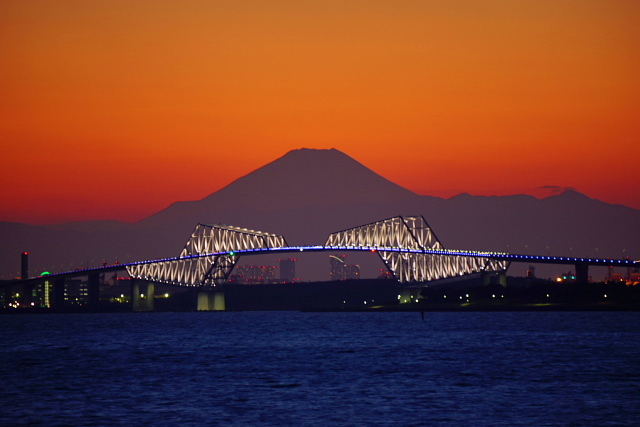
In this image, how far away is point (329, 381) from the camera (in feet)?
195

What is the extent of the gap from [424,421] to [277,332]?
8119cm

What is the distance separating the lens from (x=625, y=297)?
177250mm

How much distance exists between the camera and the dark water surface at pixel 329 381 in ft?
146

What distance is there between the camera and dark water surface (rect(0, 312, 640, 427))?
146 ft

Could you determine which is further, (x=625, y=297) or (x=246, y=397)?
(x=625, y=297)

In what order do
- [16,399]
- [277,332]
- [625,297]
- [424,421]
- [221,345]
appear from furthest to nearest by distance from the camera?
[625,297]
[277,332]
[221,345]
[16,399]
[424,421]

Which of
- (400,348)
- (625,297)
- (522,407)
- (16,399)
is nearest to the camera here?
(522,407)

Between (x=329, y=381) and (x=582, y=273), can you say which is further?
(x=582, y=273)

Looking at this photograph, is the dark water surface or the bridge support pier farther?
the bridge support pier

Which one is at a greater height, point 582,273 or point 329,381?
point 582,273

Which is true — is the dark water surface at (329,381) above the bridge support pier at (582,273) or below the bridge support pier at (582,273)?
below


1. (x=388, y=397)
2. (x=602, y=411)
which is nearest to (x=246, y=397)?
(x=388, y=397)

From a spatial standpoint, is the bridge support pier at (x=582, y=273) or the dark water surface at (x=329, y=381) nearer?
the dark water surface at (x=329, y=381)

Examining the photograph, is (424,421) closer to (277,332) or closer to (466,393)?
(466,393)
